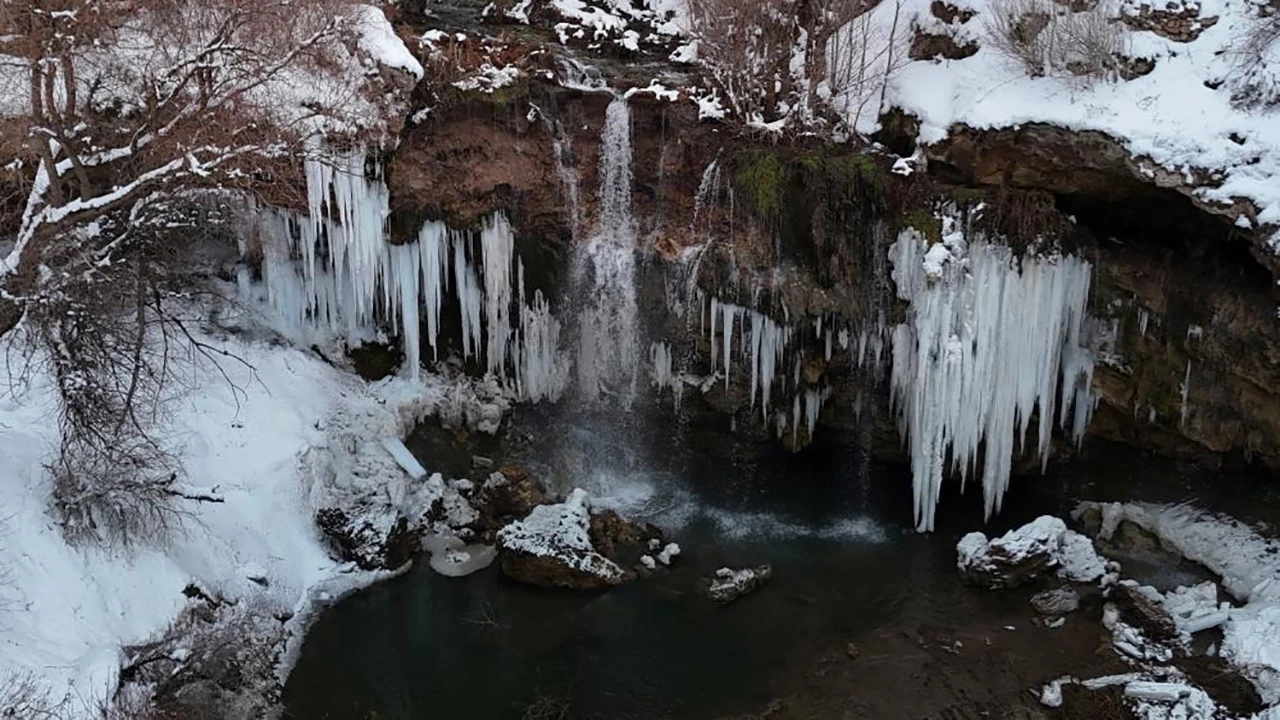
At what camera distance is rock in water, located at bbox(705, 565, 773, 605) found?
40.4ft

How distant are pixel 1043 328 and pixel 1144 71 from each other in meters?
3.23

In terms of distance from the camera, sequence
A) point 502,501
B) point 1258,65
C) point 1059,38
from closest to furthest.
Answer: point 1258,65
point 1059,38
point 502,501

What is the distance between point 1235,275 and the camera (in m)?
11.9

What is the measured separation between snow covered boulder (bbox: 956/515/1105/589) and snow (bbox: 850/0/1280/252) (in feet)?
12.8

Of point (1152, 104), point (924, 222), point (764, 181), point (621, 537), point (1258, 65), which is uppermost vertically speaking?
point (1258, 65)

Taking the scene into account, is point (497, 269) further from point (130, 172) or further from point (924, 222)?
point (924, 222)

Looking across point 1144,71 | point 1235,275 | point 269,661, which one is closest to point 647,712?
point 269,661

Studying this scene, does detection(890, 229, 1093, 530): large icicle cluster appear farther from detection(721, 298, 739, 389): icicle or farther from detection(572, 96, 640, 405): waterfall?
detection(572, 96, 640, 405): waterfall

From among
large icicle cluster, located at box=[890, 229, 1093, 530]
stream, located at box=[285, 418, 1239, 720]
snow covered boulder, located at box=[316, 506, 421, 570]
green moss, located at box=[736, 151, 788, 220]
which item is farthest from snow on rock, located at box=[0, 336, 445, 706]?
large icicle cluster, located at box=[890, 229, 1093, 530]

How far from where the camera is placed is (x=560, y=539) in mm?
12695

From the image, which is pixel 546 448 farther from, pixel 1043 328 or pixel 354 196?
pixel 1043 328

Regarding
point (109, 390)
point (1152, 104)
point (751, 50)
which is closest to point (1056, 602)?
point (1152, 104)

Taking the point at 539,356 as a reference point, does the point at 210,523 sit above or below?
below

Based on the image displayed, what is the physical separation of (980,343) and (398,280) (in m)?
7.74
